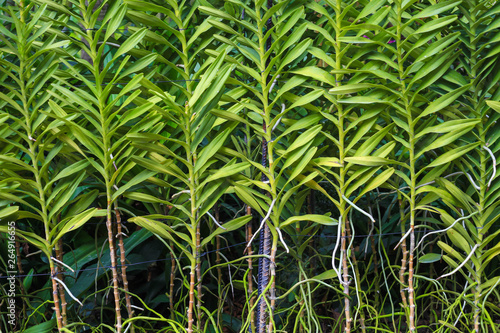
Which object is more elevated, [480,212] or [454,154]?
[454,154]

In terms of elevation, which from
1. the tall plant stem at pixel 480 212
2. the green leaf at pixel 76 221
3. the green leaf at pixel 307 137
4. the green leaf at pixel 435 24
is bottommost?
the tall plant stem at pixel 480 212

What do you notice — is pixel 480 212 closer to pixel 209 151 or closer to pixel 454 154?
pixel 454 154

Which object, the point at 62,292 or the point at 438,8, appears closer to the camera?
the point at 438,8

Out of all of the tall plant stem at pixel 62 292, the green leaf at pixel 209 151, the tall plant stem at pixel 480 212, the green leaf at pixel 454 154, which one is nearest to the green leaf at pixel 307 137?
the green leaf at pixel 209 151

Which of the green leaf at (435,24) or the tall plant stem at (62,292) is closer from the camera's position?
the green leaf at (435,24)

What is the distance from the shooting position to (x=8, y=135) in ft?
3.51

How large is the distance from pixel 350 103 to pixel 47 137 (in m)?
0.76

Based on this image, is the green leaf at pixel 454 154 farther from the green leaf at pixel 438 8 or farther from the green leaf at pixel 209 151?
the green leaf at pixel 209 151

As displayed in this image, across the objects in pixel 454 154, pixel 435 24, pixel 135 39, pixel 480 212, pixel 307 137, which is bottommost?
pixel 480 212

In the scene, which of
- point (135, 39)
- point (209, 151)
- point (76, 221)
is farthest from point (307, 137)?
point (76, 221)

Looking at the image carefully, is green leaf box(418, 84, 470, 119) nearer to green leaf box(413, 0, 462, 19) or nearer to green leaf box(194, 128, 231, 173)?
green leaf box(413, 0, 462, 19)

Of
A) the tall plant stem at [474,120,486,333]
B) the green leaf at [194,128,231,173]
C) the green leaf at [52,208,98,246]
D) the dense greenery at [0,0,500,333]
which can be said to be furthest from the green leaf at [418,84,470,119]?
the green leaf at [52,208,98,246]

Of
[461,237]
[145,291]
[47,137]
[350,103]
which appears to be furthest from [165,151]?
[461,237]

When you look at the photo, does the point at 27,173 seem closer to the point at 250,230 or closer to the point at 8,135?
the point at 8,135
